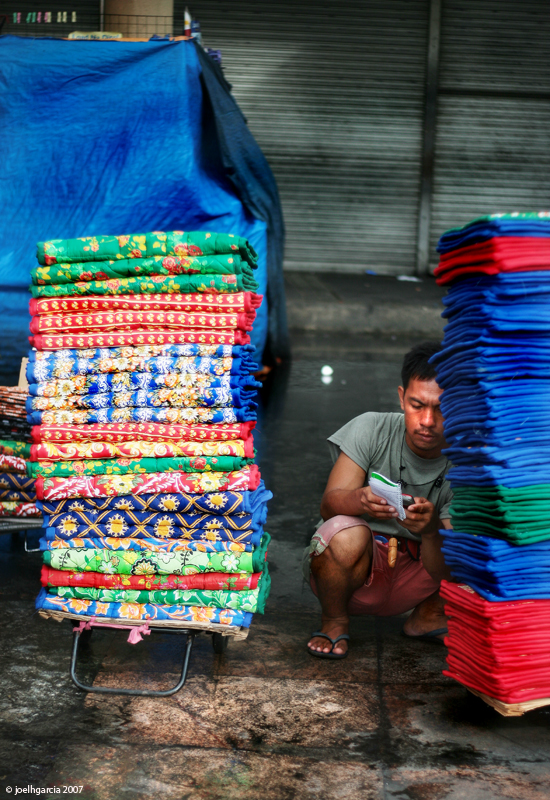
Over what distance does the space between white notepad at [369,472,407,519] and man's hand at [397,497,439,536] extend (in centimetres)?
3

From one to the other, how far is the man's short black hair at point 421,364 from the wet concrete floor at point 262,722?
1.04 m

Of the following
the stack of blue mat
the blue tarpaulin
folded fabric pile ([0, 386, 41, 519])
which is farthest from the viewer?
the blue tarpaulin

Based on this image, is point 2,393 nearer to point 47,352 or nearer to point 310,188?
point 47,352

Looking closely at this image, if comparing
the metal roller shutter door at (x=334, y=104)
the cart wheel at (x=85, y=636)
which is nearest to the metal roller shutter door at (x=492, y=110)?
the metal roller shutter door at (x=334, y=104)

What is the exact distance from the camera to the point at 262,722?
7.98 feet

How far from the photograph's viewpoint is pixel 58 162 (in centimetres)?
676

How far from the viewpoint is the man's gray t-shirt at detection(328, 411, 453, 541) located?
3055 millimetres

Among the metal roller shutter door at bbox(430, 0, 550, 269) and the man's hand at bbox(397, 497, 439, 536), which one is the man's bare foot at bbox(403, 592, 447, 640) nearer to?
the man's hand at bbox(397, 497, 439, 536)

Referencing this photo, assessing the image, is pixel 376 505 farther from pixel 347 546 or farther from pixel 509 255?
pixel 509 255

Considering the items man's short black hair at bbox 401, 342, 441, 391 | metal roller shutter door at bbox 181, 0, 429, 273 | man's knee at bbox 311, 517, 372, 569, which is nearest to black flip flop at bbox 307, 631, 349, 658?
man's knee at bbox 311, 517, 372, 569

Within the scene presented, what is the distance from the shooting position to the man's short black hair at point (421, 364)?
283cm

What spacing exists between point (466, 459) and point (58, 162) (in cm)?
→ 548

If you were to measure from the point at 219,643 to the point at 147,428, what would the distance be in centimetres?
85

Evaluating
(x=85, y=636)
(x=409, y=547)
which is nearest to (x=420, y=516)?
(x=409, y=547)
